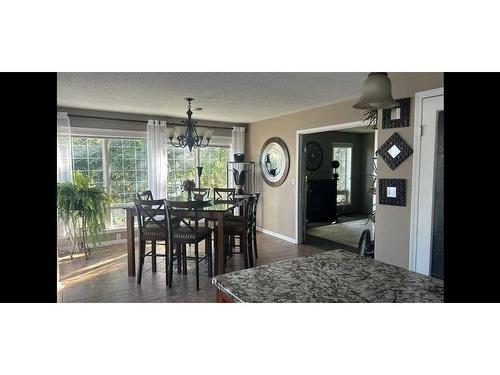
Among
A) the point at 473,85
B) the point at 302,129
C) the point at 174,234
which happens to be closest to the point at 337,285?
the point at 473,85

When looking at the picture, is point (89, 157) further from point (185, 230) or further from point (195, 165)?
point (185, 230)

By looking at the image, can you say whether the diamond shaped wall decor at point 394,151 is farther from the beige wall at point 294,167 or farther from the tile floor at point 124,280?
the tile floor at point 124,280

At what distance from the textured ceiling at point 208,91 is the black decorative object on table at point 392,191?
3.60ft

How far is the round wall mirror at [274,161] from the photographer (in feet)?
17.3

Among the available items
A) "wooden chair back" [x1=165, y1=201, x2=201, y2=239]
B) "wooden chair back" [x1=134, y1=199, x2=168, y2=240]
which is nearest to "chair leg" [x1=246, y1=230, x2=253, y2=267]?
"wooden chair back" [x1=165, y1=201, x2=201, y2=239]

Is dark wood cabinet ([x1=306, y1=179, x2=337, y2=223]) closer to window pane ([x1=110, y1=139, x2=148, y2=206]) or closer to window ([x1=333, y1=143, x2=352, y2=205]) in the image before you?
window ([x1=333, y1=143, x2=352, y2=205])

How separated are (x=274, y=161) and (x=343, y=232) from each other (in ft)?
6.44

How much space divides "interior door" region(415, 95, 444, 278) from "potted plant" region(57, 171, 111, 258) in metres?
4.01

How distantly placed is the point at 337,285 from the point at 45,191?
4.94ft

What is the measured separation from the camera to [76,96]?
3811mm

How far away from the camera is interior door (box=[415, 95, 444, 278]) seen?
94.3 inches

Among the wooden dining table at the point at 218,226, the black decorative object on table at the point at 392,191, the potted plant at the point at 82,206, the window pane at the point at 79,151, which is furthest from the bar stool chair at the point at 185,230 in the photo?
the window pane at the point at 79,151

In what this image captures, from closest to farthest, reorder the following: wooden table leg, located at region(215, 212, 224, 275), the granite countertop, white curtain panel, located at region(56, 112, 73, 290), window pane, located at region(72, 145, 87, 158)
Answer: the granite countertop
wooden table leg, located at region(215, 212, 224, 275)
white curtain panel, located at region(56, 112, 73, 290)
window pane, located at region(72, 145, 87, 158)
